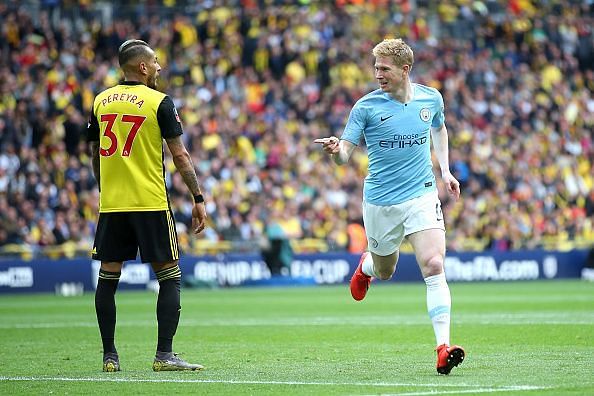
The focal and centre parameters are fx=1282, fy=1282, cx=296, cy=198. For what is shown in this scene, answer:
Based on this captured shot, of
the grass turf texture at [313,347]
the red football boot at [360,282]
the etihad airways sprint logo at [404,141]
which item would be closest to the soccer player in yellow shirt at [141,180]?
the grass turf texture at [313,347]

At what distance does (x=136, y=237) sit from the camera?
977 cm

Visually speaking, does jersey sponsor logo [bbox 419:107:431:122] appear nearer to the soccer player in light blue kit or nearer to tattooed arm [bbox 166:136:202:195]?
the soccer player in light blue kit

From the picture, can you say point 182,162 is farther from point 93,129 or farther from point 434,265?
point 434,265

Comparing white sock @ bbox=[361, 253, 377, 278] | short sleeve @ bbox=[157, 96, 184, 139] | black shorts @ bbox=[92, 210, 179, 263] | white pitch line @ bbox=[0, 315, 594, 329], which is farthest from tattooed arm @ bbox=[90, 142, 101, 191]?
white pitch line @ bbox=[0, 315, 594, 329]

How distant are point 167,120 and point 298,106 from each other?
22.7 metres

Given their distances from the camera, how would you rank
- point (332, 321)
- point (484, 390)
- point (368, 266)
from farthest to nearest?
1. point (332, 321)
2. point (368, 266)
3. point (484, 390)

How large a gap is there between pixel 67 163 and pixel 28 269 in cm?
244

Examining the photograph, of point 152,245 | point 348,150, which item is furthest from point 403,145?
point 152,245

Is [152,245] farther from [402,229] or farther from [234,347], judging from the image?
[234,347]

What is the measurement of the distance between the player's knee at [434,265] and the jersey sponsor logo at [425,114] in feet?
3.55

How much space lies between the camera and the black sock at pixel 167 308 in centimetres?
970

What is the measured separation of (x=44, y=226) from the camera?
2595cm

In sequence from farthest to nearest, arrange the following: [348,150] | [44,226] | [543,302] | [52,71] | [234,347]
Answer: [52,71]
[44,226]
[543,302]
[234,347]
[348,150]

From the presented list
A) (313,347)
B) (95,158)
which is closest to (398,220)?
(95,158)
